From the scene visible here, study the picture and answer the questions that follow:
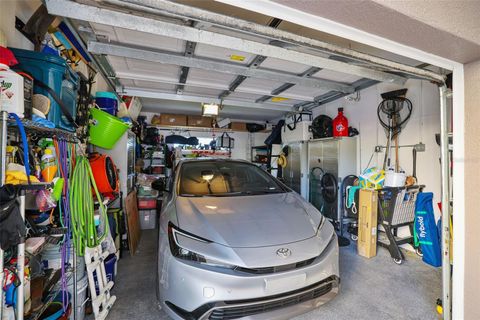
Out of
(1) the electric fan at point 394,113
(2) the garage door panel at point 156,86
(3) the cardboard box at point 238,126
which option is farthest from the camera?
(3) the cardboard box at point 238,126

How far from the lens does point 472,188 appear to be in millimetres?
1531

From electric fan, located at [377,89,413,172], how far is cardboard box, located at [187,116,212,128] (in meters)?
4.55

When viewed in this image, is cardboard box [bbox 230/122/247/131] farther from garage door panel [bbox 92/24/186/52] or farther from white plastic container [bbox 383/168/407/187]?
white plastic container [bbox 383/168/407/187]

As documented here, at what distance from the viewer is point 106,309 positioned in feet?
5.92

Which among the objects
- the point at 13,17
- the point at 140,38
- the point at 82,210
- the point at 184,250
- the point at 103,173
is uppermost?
the point at 140,38

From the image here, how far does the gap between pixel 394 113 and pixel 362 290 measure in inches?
102

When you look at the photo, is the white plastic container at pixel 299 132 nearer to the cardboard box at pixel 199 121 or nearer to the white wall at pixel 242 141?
the white wall at pixel 242 141

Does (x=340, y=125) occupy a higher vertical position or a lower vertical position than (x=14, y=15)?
lower

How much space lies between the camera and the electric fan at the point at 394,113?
3.28 meters

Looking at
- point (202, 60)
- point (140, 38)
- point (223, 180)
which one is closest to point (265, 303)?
point (223, 180)

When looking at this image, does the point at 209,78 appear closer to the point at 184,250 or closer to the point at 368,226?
the point at 184,250

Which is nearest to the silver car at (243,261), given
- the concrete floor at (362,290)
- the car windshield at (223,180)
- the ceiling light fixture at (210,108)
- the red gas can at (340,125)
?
the car windshield at (223,180)

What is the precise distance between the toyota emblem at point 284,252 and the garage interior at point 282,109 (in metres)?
0.75

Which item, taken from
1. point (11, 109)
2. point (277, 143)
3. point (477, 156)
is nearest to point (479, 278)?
point (477, 156)
